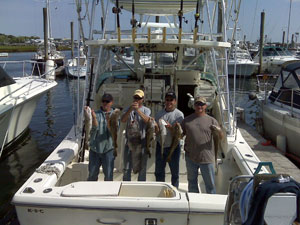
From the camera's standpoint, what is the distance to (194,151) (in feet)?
12.4

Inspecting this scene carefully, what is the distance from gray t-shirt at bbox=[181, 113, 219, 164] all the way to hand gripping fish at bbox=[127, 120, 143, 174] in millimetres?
670

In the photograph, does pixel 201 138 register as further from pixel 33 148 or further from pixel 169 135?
pixel 33 148

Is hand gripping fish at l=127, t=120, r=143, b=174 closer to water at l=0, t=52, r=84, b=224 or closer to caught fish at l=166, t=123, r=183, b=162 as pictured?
caught fish at l=166, t=123, r=183, b=162

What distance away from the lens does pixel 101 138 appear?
13.0 feet

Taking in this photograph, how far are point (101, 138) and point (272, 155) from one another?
Result: 16.8 ft

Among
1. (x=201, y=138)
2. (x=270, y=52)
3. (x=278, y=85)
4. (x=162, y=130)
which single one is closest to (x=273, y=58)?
(x=270, y=52)

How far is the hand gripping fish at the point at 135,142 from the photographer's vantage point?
157 inches

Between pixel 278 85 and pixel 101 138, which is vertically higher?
pixel 278 85

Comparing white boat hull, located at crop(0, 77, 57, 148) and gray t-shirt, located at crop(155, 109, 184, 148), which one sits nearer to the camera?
gray t-shirt, located at crop(155, 109, 184, 148)

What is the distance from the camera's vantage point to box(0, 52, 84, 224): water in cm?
665

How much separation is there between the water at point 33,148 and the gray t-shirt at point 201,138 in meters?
2.23

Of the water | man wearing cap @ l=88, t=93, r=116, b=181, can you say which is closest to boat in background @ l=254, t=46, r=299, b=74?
the water

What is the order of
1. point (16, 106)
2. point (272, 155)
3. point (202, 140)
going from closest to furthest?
point (202, 140) < point (272, 155) < point (16, 106)

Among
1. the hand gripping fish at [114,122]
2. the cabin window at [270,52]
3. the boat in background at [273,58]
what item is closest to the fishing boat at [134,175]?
the hand gripping fish at [114,122]
